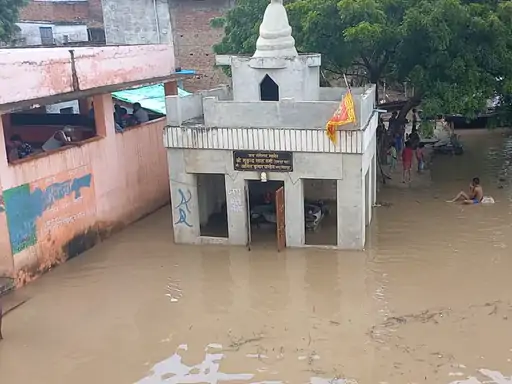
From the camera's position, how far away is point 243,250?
12.4 metres

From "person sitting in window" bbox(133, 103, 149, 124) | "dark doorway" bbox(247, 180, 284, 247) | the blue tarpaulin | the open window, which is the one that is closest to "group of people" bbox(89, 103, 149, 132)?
"person sitting in window" bbox(133, 103, 149, 124)

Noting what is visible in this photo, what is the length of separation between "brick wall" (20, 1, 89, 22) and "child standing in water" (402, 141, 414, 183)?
18.7 m

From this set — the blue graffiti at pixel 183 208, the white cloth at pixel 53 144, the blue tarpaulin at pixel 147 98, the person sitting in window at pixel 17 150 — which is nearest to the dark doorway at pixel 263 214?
the blue graffiti at pixel 183 208

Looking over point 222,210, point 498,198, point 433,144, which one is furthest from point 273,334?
point 433,144

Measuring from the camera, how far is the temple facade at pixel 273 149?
11672 mm

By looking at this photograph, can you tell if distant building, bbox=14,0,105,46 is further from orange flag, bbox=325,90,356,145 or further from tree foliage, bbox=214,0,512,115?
orange flag, bbox=325,90,356,145

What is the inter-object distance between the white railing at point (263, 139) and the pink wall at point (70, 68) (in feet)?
7.11

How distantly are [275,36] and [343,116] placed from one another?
2.70 metres

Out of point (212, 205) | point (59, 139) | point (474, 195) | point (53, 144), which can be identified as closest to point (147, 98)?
point (212, 205)

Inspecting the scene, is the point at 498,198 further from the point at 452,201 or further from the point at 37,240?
the point at 37,240

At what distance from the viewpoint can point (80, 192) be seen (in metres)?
12.6

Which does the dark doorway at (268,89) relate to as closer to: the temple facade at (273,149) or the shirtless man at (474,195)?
the temple facade at (273,149)

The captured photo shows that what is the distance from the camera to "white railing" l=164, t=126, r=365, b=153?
11453 mm

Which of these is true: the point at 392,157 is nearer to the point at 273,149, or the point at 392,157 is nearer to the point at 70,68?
the point at 273,149
